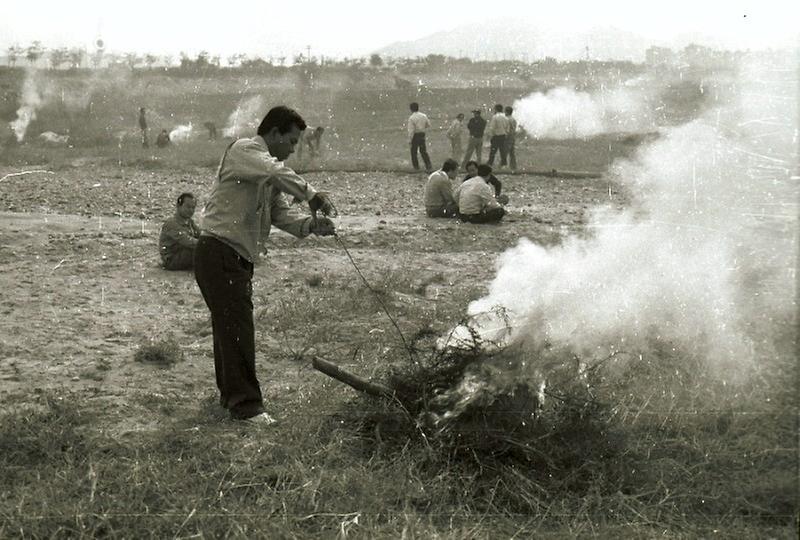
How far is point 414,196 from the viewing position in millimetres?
15578

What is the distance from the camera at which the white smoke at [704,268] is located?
6293 mm

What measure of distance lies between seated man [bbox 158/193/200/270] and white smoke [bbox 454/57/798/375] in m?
3.40

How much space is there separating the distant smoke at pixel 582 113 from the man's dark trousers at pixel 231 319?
27150 millimetres

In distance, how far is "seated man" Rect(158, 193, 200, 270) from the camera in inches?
359

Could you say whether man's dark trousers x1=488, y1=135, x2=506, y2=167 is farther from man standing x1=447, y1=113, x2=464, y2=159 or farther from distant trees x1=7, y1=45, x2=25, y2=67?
distant trees x1=7, y1=45, x2=25, y2=67

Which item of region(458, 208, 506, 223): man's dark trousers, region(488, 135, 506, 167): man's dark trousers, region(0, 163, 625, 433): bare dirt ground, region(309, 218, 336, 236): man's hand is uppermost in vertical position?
region(309, 218, 336, 236): man's hand

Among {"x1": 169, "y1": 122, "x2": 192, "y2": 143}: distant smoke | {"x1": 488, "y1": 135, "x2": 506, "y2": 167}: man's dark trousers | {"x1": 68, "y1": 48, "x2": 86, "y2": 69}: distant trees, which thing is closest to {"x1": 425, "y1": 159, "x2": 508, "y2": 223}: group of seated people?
{"x1": 488, "y1": 135, "x2": 506, "y2": 167}: man's dark trousers

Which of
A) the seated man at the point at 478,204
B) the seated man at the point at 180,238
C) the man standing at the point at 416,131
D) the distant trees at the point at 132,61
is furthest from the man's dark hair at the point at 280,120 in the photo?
the distant trees at the point at 132,61

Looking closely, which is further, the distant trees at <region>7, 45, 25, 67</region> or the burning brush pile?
the distant trees at <region>7, 45, 25, 67</region>

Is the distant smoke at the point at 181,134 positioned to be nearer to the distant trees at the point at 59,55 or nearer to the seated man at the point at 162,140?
the seated man at the point at 162,140

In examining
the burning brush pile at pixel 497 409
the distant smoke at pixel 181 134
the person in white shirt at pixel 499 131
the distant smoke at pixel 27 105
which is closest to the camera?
the burning brush pile at pixel 497 409

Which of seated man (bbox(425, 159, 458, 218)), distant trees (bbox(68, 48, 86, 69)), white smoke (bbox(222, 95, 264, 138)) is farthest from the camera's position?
distant trees (bbox(68, 48, 86, 69))

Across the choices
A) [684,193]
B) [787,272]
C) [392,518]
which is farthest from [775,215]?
[392,518]

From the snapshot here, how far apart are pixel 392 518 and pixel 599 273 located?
371 centimetres
